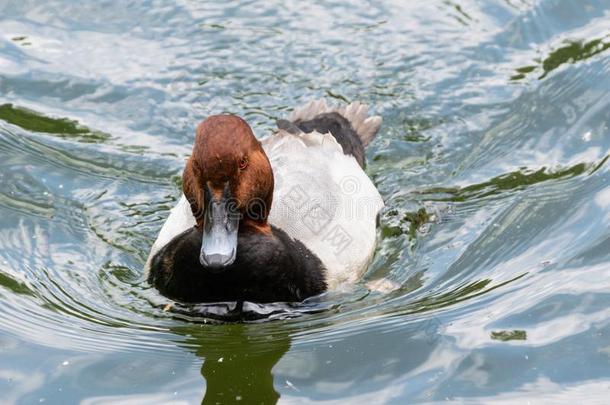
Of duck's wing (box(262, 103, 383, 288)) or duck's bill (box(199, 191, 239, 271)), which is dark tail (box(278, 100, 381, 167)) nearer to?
duck's wing (box(262, 103, 383, 288))

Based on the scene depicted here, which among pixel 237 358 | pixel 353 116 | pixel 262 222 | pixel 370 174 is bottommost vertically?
pixel 237 358

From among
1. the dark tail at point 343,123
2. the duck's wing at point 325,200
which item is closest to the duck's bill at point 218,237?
the duck's wing at point 325,200

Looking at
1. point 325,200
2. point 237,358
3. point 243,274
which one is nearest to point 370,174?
point 325,200

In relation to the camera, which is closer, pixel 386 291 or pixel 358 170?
pixel 386 291

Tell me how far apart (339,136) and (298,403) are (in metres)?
3.37

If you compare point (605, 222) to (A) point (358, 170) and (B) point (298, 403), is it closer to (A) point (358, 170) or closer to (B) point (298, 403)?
(A) point (358, 170)

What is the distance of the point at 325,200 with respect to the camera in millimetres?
7215

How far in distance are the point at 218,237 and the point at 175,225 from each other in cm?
111

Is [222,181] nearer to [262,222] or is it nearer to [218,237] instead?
[218,237]

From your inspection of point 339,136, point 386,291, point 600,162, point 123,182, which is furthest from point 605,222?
point 123,182

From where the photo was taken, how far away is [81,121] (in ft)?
29.2

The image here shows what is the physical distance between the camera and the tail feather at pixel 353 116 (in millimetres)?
8758

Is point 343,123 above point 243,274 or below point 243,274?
above

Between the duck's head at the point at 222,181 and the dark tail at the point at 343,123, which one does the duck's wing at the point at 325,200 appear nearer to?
the dark tail at the point at 343,123
